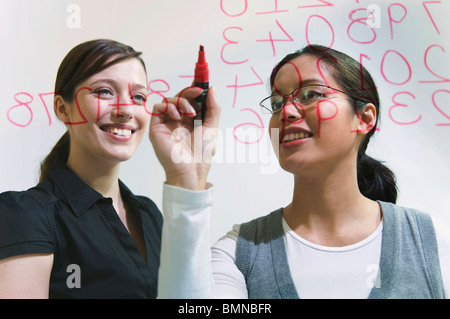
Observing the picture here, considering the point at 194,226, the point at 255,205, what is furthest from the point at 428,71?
the point at 194,226

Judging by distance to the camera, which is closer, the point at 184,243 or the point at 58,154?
the point at 184,243

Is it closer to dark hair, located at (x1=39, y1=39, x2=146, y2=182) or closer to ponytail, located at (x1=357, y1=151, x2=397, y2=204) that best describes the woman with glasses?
ponytail, located at (x1=357, y1=151, x2=397, y2=204)

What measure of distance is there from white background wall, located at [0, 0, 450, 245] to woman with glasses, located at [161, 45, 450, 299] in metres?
0.04

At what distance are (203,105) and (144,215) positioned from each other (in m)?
0.20

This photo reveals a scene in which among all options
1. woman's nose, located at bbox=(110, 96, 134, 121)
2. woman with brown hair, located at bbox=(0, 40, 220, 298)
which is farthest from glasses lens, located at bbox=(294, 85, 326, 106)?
woman's nose, located at bbox=(110, 96, 134, 121)

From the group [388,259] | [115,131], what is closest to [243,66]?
[115,131]

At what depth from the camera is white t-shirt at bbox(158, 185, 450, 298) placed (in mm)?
553

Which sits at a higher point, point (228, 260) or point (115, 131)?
point (115, 131)

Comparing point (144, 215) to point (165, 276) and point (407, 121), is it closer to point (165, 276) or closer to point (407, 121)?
point (165, 276)

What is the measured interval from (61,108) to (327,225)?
1.43 ft

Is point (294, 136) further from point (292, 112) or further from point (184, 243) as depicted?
point (184, 243)

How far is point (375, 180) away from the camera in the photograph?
2.43 ft

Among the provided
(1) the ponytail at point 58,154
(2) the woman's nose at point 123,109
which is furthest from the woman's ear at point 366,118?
(1) the ponytail at point 58,154

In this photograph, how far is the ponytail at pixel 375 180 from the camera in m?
0.73
